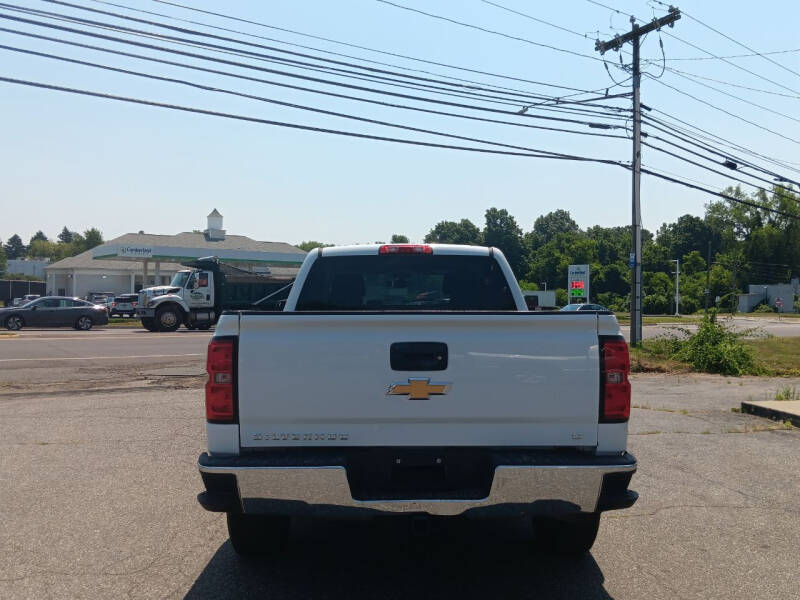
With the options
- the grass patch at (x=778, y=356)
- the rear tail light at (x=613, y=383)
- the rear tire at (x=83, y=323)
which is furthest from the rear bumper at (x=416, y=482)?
the rear tire at (x=83, y=323)

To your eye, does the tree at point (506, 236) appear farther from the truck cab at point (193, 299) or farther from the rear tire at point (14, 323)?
the rear tire at point (14, 323)

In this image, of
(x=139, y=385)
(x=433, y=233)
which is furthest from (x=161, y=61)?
(x=433, y=233)

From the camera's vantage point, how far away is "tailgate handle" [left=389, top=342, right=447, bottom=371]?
3660 mm

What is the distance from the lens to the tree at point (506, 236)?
105150 millimetres

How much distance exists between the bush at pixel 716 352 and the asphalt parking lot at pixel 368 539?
1066 cm

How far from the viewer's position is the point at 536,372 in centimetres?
367

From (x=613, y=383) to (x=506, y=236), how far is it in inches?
4211

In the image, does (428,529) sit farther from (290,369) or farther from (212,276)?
(212,276)

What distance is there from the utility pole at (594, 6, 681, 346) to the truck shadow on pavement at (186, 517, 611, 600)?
19.4 m

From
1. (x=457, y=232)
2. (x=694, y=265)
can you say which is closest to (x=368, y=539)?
(x=457, y=232)

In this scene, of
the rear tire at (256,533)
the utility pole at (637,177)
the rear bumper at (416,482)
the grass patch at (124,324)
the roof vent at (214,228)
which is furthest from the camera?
the roof vent at (214,228)

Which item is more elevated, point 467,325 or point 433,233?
point 433,233

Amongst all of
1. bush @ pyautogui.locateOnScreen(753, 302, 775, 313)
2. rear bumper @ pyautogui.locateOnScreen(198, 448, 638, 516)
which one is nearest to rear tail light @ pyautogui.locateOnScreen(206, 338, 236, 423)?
rear bumper @ pyautogui.locateOnScreen(198, 448, 638, 516)

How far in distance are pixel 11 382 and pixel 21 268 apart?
13035cm
